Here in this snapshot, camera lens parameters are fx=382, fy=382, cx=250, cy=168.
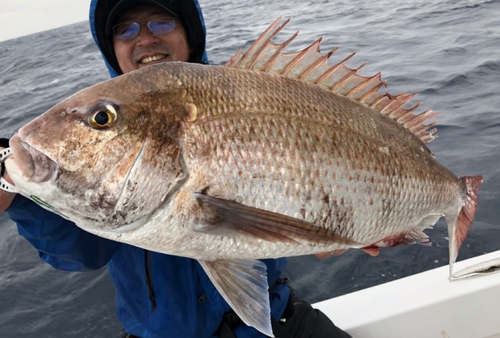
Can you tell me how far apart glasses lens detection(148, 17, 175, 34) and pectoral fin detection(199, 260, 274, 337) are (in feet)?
4.67

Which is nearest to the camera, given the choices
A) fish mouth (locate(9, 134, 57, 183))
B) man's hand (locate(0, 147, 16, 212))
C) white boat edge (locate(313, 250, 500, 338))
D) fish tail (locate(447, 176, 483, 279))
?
fish mouth (locate(9, 134, 57, 183))

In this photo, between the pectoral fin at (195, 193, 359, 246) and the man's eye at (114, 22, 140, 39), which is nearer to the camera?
the pectoral fin at (195, 193, 359, 246)

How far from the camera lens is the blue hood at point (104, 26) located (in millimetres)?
2094

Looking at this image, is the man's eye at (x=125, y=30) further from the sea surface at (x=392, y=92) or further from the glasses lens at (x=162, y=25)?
the sea surface at (x=392, y=92)

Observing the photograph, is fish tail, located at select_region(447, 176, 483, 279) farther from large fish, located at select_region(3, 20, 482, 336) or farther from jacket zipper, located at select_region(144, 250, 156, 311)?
jacket zipper, located at select_region(144, 250, 156, 311)

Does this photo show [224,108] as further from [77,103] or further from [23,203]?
[23,203]

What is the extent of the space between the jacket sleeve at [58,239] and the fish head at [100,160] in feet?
1.38

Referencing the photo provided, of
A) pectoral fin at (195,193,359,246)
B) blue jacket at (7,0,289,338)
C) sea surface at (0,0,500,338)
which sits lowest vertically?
sea surface at (0,0,500,338)

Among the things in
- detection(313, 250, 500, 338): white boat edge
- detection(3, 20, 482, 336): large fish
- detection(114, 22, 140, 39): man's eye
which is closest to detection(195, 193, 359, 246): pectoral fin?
detection(3, 20, 482, 336): large fish

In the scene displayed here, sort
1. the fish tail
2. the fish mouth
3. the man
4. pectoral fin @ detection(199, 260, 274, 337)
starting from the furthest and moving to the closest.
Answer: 1. the fish tail
2. the man
3. pectoral fin @ detection(199, 260, 274, 337)
4. the fish mouth

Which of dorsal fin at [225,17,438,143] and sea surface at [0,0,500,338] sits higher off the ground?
dorsal fin at [225,17,438,143]

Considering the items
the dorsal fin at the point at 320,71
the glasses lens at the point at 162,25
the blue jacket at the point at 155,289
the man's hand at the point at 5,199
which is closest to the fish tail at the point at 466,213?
the dorsal fin at the point at 320,71

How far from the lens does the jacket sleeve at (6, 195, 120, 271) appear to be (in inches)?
57.0

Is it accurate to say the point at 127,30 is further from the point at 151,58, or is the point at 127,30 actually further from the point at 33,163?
the point at 33,163
